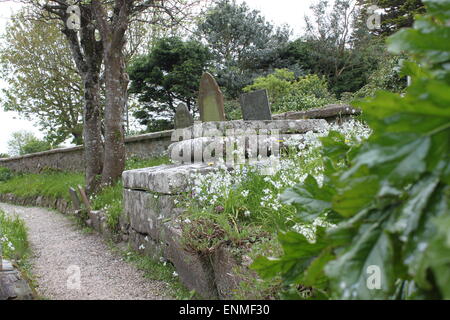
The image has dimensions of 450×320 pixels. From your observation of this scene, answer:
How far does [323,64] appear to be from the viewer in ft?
56.1

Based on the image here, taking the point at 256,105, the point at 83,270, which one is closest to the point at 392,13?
the point at 256,105

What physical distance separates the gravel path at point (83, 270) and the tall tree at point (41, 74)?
11616 mm

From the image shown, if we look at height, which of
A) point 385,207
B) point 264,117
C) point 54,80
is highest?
point 54,80

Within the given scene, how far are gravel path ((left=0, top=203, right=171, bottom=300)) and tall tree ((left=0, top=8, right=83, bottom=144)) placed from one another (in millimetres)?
11616

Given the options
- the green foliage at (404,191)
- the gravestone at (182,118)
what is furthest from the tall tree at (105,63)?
the green foliage at (404,191)

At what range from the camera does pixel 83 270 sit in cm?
406

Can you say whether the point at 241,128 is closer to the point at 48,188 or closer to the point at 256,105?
the point at 256,105

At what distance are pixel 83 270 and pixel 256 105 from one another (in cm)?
374

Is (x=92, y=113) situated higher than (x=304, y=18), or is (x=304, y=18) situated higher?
(x=304, y=18)

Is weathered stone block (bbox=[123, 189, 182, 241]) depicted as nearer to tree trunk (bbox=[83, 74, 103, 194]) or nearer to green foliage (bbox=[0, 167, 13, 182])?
tree trunk (bbox=[83, 74, 103, 194])

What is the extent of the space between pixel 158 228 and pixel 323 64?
15.4 metres
